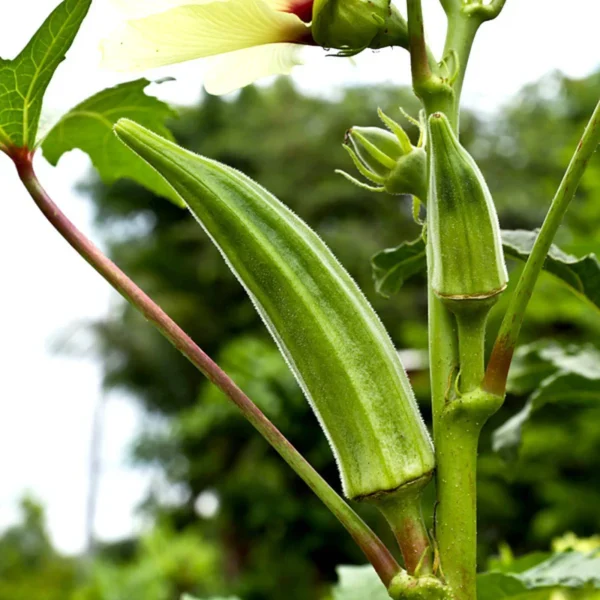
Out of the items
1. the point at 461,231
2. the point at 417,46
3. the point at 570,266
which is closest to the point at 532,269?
the point at 461,231

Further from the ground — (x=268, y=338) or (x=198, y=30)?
(x=198, y=30)

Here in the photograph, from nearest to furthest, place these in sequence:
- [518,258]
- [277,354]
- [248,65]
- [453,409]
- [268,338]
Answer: [453,409]
[248,65]
[518,258]
[277,354]
[268,338]

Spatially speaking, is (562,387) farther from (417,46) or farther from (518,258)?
(417,46)

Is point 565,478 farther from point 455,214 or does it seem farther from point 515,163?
point 515,163

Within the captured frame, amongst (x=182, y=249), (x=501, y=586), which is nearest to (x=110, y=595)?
(x=501, y=586)

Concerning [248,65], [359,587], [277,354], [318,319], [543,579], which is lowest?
[277,354]

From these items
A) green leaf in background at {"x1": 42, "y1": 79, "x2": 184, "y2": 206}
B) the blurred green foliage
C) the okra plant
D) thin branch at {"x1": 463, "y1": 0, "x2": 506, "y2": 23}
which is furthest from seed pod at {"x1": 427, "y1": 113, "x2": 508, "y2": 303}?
the blurred green foliage
